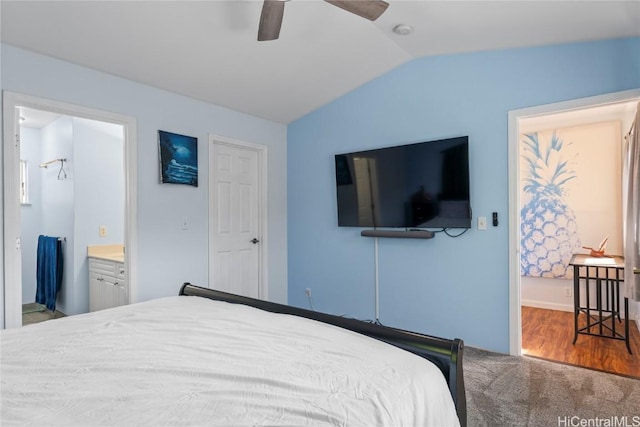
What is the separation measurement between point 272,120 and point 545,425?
381 cm

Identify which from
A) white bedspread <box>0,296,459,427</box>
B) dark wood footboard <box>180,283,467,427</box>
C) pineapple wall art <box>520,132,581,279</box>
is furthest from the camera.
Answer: pineapple wall art <box>520,132,581,279</box>

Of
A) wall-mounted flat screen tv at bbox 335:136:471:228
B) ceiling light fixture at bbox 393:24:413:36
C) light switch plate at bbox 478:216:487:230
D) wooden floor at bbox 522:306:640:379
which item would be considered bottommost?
wooden floor at bbox 522:306:640:379

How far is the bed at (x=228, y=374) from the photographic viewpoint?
92cm

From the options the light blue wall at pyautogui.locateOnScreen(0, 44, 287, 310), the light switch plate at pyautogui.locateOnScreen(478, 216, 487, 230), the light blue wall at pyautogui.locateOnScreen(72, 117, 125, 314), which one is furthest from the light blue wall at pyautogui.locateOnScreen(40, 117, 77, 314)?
the light switch plate at pyautogui.locateOnScreen(478, 216, 487, 230)

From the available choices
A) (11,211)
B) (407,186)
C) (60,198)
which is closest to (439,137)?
(407,186)

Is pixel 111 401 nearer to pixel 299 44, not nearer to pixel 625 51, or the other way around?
pixel 299 44

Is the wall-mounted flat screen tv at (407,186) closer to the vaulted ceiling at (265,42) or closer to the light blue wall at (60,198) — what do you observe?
the vaulted ceiling at (265,42)

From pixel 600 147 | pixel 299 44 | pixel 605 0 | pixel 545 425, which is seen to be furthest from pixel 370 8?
pixel 600 147

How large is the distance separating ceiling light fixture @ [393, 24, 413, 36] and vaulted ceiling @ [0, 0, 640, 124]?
0.05 meters

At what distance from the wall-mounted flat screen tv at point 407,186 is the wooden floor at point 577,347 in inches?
50.0

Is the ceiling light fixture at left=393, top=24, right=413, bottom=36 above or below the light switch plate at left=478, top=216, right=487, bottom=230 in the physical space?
above

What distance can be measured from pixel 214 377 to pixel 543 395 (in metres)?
2.23

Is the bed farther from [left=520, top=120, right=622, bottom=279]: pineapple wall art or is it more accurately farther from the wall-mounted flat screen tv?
[left=520, top=120, right=622, bottom=279]: pineapple wall art

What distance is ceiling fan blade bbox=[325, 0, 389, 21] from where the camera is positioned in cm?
198
